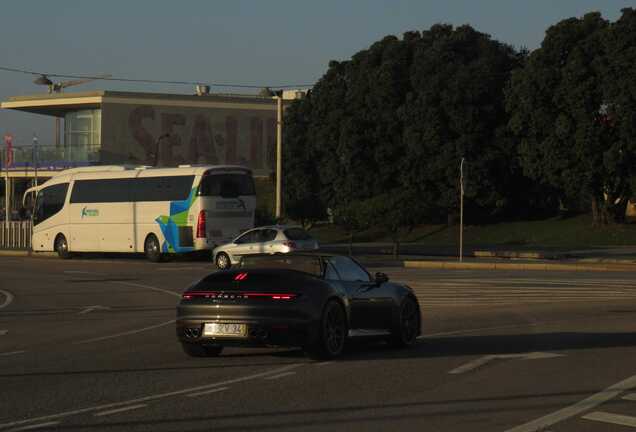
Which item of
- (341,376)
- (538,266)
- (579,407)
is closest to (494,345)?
(341,376)

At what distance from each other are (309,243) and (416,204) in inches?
458

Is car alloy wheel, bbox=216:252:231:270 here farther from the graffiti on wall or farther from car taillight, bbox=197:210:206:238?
the graffiti on wall

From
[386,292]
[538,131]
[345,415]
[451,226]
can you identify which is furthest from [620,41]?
[345,415]

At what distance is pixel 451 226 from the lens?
66.1 metres

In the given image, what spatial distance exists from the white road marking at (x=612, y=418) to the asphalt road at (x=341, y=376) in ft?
0.06

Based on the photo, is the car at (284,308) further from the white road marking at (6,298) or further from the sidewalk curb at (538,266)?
the sidewalk curb at (538,266)

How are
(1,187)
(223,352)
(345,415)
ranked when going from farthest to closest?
(1,187), (223,352), (345,415)

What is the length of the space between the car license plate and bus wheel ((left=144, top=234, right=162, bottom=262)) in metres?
33.9

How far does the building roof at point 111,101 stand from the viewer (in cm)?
8875

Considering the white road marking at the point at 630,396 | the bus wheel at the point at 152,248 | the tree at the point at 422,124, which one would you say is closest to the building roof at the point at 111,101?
the tree at the point at 422,124

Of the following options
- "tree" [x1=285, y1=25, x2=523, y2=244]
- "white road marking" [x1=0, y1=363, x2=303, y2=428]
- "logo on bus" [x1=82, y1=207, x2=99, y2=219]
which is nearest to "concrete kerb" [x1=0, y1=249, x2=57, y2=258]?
"logo on bus" [x1=82, y1=207, x2=99, y2=219]

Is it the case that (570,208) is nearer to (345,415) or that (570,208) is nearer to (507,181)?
(507,181)

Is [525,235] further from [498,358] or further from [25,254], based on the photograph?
[498,358]

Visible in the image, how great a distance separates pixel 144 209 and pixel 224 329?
35015 millimetres
